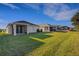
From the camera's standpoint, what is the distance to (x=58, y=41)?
2.19 meters

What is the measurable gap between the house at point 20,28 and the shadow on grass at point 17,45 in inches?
2.1

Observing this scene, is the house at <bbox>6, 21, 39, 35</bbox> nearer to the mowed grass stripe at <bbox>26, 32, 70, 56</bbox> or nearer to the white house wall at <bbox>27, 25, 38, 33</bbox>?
the white house wall at <bbox>27, 25, 38, 33</bbox>

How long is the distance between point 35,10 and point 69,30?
0.38 metres

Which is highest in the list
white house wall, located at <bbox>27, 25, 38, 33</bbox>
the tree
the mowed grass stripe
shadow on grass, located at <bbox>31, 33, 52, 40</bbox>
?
the tree

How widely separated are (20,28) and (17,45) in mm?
165

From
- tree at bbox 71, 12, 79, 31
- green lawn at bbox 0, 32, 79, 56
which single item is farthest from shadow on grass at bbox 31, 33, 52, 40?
tree at bbox 71, 12, 79, 31

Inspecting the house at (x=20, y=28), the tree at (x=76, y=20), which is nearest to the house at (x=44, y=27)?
the house at (x=20, y=28)

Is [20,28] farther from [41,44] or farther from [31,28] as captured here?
[41,44]

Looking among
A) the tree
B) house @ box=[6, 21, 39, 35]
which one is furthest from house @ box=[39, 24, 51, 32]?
the tree

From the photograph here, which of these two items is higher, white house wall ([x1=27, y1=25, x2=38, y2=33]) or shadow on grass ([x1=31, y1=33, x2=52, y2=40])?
white house wall ([x1=27, y1=25, x2=38, y2=33])

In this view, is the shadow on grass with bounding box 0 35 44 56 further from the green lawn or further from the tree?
the tree

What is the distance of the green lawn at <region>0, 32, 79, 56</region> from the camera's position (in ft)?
7.06

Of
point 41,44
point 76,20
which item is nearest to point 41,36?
point 41,44

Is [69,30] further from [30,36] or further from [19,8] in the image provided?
[19,8]
